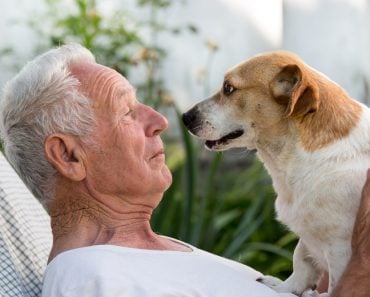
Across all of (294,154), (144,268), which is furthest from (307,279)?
(144,268)

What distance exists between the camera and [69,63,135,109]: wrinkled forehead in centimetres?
223

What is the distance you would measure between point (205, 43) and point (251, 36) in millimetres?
506

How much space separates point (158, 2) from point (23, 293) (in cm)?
275

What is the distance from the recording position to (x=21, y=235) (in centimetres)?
248

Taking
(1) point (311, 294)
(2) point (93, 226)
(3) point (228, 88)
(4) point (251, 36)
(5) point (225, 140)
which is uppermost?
(3) point (228, 88)

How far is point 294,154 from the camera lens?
2.35m

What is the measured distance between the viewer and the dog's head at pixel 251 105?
2.40 meters

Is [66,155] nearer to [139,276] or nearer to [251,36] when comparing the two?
[139,276]

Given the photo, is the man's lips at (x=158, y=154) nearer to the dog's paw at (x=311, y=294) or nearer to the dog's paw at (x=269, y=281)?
the dog's paw at (x=269, y=281)

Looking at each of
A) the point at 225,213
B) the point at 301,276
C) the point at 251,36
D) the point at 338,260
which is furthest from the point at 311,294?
the point at 251,36

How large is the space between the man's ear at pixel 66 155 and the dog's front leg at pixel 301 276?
56cm

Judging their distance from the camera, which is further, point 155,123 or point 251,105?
point 251,105

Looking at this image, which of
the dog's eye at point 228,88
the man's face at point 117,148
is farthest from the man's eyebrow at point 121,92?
the dog's eye at point 228,88

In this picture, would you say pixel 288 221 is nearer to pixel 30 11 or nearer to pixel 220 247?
pixel 220 247
